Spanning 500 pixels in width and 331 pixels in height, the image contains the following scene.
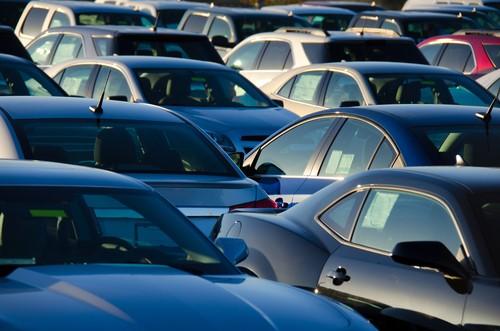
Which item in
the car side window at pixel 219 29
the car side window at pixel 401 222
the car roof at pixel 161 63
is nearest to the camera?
the car side window at pixel 401 222

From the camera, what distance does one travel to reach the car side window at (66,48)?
22.6 m

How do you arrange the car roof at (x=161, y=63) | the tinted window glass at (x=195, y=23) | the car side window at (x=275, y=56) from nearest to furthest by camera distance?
the car roof at (x=161, y=63), the car side window at (x=275, y=56), the tinted window glass at (x=195, y=23)

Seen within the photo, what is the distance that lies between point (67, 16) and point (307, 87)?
9.19 metres

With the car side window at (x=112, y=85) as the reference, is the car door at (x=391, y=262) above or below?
above

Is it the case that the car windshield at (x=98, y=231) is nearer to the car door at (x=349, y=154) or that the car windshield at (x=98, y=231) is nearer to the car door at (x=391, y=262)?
the car door at (x=391, y=262)

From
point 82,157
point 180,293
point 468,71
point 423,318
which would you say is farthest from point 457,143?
point 468,71

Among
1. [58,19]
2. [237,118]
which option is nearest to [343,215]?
[237,118]

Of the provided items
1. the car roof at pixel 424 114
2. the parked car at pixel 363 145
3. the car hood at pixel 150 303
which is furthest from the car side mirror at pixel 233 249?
the car roof at pixel 424 114

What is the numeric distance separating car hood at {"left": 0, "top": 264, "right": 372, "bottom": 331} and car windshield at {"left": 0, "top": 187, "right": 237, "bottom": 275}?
0.22 m

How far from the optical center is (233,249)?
723 centimetres

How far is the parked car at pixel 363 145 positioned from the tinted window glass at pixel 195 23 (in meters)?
17.6

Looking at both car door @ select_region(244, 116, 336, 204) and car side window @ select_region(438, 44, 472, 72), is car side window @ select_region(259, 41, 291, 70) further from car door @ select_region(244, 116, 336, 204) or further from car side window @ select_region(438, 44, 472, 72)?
car door @ select_region(244, 116, 336, 204)

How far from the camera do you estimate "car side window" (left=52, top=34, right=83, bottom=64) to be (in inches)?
889

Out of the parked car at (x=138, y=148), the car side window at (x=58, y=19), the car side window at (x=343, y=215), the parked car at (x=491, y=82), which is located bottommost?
the car side window at (x=58, y=19)
